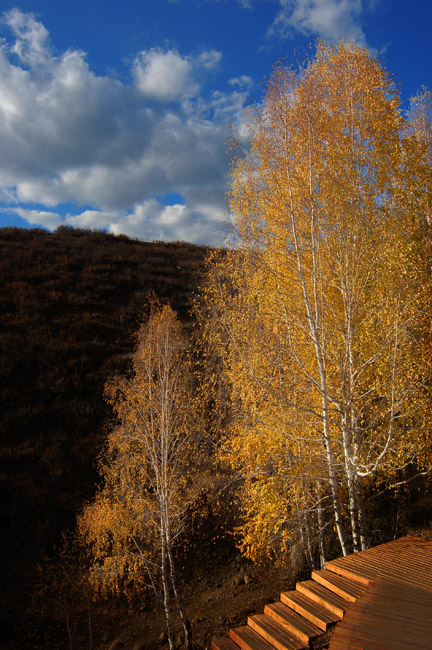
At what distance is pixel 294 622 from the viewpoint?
3.53 meters

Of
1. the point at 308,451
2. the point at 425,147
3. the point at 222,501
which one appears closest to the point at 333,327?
the point at 308,451

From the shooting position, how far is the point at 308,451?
22.6ft

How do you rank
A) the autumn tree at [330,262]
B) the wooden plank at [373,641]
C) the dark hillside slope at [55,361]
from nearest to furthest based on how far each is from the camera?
the wooden plank at [373,641]
the autumn tree at [330,262]
the dark hillside slope at [55,361]

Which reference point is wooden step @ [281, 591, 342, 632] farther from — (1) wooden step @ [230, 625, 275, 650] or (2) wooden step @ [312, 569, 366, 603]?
(1) wooden step @ [230, 625, 275, 650]

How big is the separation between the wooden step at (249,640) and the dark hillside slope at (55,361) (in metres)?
11.2

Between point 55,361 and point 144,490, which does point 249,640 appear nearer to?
point 144,490

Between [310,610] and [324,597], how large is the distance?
0.19m

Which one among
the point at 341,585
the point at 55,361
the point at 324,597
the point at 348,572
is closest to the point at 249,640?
the point at 324,597

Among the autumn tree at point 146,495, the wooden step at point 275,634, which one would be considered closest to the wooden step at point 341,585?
the wooden step at point 275,634

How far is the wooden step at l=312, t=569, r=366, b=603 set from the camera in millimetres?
3581

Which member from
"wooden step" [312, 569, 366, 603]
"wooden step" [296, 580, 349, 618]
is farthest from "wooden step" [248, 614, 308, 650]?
"wooden step" [312, 569, 366, 603]

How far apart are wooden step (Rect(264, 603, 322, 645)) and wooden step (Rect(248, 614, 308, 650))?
35mm

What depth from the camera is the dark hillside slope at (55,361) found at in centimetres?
1415

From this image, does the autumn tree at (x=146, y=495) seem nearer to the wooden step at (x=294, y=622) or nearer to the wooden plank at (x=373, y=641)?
the wooden step at (x=294, y=622)
